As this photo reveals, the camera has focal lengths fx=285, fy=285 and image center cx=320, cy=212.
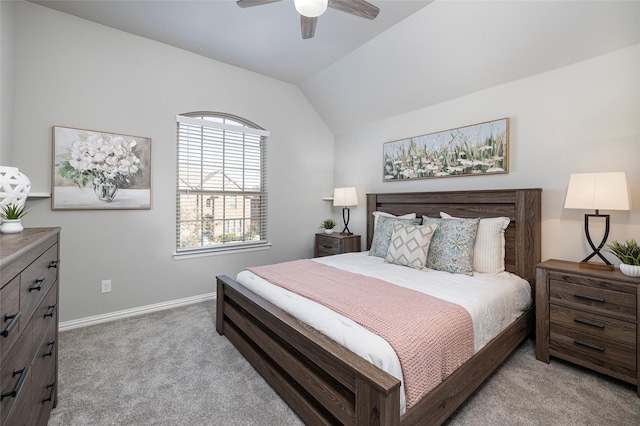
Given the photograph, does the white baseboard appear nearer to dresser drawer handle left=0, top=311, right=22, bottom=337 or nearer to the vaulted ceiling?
dresser drawer handle left=0, top=311, right=22, bottom=337

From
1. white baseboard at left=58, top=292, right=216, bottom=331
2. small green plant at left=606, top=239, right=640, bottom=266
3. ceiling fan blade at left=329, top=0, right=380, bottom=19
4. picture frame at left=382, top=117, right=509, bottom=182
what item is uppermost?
ceiling fan blade at left=329, top=0, right=380, bottom=19

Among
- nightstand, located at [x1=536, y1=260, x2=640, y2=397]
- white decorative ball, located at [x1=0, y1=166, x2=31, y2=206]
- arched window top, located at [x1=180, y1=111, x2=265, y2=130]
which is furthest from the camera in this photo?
arched window top, located at [x1=180, y1=111, x2=265, y2=130]

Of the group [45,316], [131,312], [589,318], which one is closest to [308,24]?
[45,316]

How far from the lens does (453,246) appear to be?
2479mm

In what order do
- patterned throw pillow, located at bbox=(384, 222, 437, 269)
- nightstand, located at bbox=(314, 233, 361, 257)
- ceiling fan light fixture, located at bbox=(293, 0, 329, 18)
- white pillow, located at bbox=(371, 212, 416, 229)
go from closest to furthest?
1. ceiling fan light fixture, located at bbox=(293, 0, 329, 18)
2. patterned throw pillow, located at bbox=(384, 222, 437, 269)
3. white pillow, located at bbox=(371, 212, 416, 229)
4. nightstand, located at bbox=(314, 233, 361, 257)

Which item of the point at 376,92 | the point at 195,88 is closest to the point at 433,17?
the point at 376,92

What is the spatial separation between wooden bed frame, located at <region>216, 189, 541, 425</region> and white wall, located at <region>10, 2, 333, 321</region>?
1129 millimetres

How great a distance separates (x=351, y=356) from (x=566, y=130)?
2596 mm

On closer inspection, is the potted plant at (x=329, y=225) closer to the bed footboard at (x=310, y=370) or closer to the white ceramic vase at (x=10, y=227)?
the bed footboard at (x=310, y=370)

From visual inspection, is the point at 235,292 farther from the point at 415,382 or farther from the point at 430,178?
the point at 430,178

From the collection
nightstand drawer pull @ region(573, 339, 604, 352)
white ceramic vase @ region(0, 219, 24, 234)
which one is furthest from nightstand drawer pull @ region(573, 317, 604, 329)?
white ceramic vase @ region(0, 219, 24, 234)

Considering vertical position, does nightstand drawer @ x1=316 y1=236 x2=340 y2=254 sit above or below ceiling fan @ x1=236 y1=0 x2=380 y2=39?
below

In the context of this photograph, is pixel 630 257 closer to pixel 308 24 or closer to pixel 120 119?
pixel 308 24

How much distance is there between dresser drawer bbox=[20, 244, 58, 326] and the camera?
1045 mm
